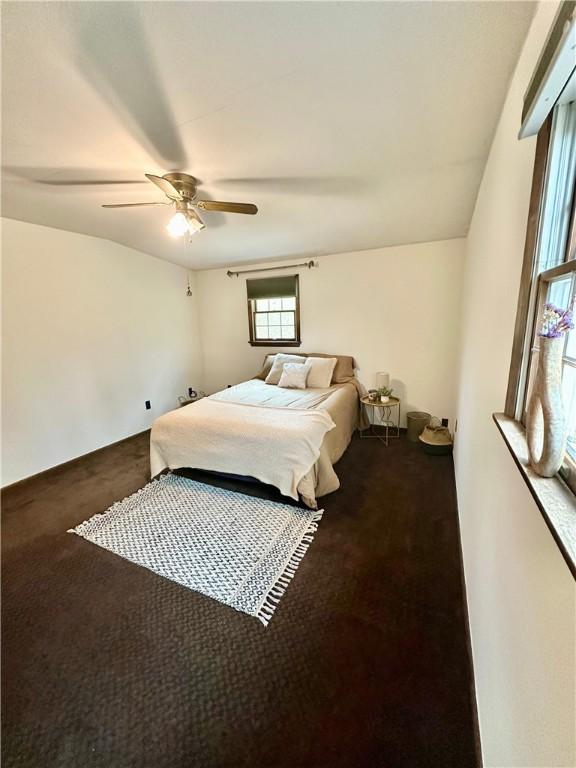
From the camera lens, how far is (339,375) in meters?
3.70

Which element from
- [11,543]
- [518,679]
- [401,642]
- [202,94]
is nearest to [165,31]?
[202,94]

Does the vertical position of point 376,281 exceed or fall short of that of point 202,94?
it falls short

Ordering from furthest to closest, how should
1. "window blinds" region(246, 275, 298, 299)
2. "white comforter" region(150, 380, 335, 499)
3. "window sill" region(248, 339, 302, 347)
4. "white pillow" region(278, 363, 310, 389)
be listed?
"window sill" region(248, 339, 302, 347), "window blinds" region(246, 275, 298, 299), "white pillow" region(278, 363, 310, 389), "white comforter" region(150, 380, 335, 499)

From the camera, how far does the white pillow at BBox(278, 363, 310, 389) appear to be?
3.48m

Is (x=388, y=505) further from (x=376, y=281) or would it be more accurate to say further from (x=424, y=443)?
(x=376, y=281)

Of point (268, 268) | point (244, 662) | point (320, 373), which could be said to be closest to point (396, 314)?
point (320, 373)

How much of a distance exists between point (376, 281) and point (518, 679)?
3.54 m

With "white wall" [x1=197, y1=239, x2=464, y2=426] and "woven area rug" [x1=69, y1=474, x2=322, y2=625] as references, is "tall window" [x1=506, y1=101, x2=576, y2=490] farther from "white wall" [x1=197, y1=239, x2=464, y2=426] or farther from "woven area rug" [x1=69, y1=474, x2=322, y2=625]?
"white wall" [x1=197, y1=239, x2=464, y2=426]

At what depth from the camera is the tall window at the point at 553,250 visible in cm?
67

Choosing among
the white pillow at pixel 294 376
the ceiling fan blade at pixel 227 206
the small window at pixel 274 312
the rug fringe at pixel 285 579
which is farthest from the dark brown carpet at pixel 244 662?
the small window at pixel 274 312

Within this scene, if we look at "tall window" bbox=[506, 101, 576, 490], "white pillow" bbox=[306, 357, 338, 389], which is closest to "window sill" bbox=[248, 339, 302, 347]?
"white pillow" bbox=[306, 357, 338, 389]

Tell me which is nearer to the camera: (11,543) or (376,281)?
(11,543)

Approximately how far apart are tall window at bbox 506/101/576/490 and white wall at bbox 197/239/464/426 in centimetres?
248

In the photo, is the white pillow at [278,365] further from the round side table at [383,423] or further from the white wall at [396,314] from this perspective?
the round side table at [383,423]
